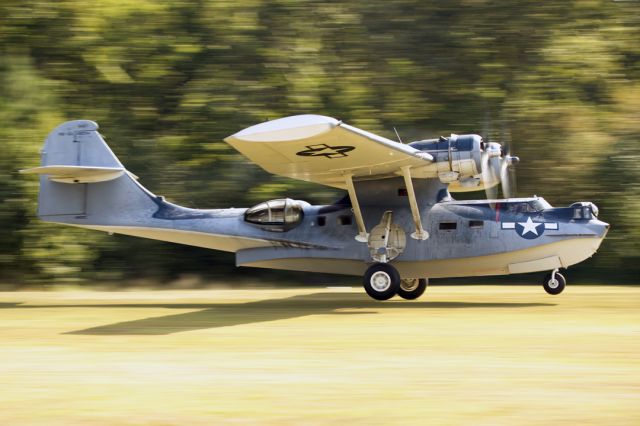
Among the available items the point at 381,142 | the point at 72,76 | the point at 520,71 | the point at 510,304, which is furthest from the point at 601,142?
the point at 72,76

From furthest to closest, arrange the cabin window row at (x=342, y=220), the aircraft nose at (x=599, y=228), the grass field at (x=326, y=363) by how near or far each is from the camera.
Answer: the cabin window row at (x=342, y=220), the aircraft nose at (x=599, y=228), the grass field at (x=326, y=363)

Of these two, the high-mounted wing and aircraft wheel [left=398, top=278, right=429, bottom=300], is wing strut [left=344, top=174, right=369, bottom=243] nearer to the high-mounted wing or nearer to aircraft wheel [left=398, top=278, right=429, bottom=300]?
the high-mounted wing

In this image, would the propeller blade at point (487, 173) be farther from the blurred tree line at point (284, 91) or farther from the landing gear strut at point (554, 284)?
the blurred tree line at point (284, 91)

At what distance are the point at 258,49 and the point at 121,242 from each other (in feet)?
20.3

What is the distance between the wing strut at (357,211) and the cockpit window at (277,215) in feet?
3.86

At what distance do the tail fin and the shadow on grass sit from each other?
66.5 inches

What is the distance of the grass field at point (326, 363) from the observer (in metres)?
6.66

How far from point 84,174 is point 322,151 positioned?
5091 millimetres

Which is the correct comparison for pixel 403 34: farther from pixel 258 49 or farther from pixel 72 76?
pixel 72 76

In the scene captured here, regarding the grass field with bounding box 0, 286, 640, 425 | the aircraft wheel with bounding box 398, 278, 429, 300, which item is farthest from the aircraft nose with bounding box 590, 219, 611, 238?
the aircraft wheel with bounding box 398, 278, 429, 300

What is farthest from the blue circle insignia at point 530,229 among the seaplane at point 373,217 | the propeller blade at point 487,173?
the propeller blade at point 487,173

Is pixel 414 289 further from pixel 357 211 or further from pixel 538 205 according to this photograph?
pixel 538 205

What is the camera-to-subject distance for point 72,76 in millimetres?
23141

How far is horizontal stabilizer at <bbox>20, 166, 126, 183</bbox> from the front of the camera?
1546 centimetres
